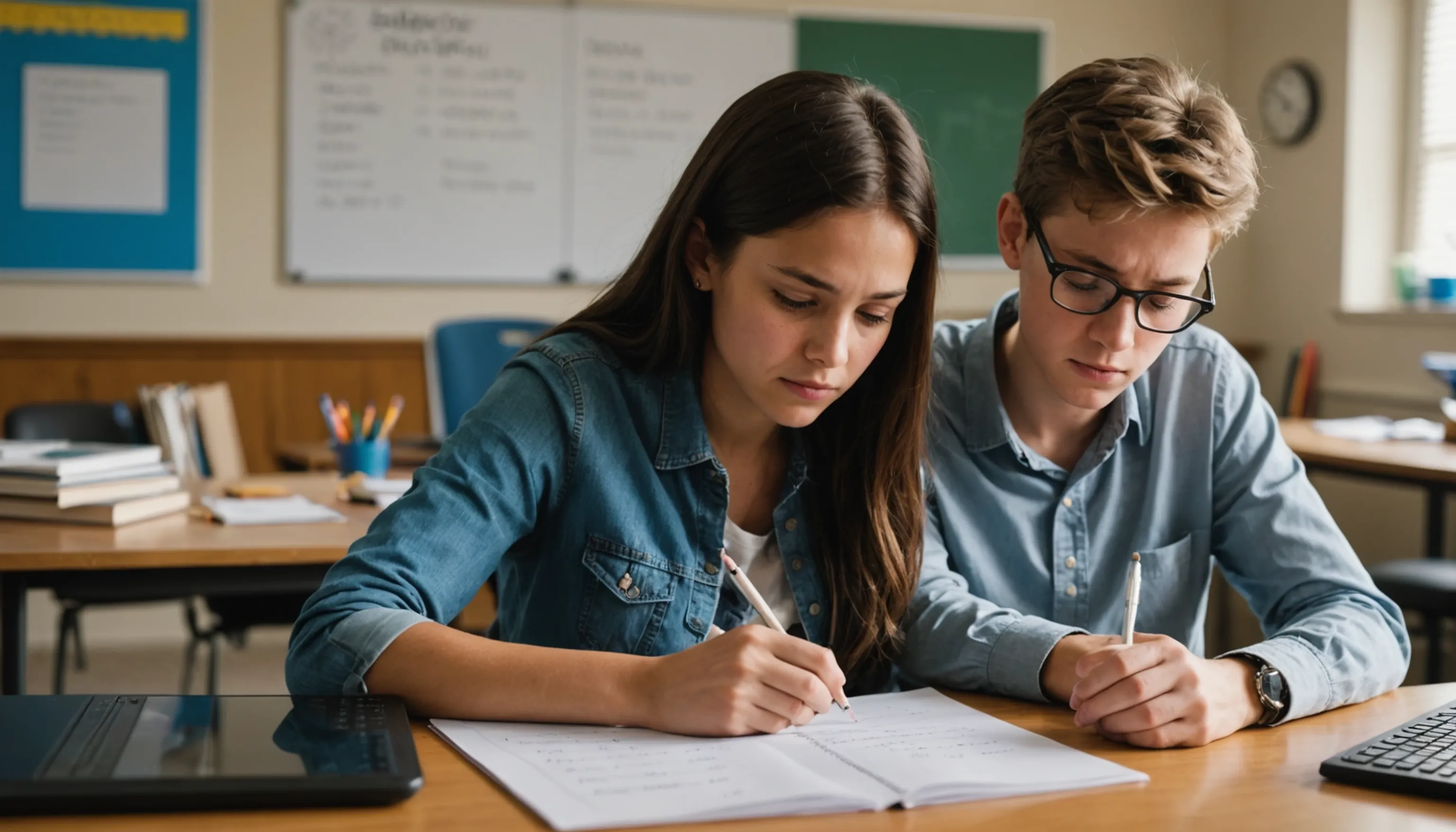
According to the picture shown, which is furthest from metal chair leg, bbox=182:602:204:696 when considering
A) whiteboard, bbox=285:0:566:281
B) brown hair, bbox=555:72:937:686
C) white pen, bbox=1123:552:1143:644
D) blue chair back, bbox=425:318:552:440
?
white pen, bbox=1123:552:1143:644

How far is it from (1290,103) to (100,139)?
163 inches

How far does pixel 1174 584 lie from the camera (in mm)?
1502

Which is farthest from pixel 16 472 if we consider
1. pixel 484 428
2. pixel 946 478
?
Result: pixel 946 478

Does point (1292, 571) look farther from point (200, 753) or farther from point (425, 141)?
point (425, 141)

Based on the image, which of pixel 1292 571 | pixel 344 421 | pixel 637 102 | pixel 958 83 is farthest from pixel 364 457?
pixel 958 83

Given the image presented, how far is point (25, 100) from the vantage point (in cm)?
439

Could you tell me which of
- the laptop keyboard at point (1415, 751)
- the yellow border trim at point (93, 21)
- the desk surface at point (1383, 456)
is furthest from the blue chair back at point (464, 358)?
the laptop keyboard at point (1415, 751)

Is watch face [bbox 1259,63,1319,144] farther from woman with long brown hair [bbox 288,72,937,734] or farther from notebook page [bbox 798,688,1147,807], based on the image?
notebook page [bbox 798,688,1147,807]

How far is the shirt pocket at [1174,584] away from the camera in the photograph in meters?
Answer: 1.49

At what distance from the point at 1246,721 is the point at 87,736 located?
34.7 inches

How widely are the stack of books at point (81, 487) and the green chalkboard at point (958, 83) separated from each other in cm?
332

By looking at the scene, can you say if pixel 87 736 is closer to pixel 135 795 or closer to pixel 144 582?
pixel 135 795

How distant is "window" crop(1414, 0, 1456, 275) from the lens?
4.69 meters

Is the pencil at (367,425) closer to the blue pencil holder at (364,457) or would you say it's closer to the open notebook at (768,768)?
the blue pencil holder at (364,457)
